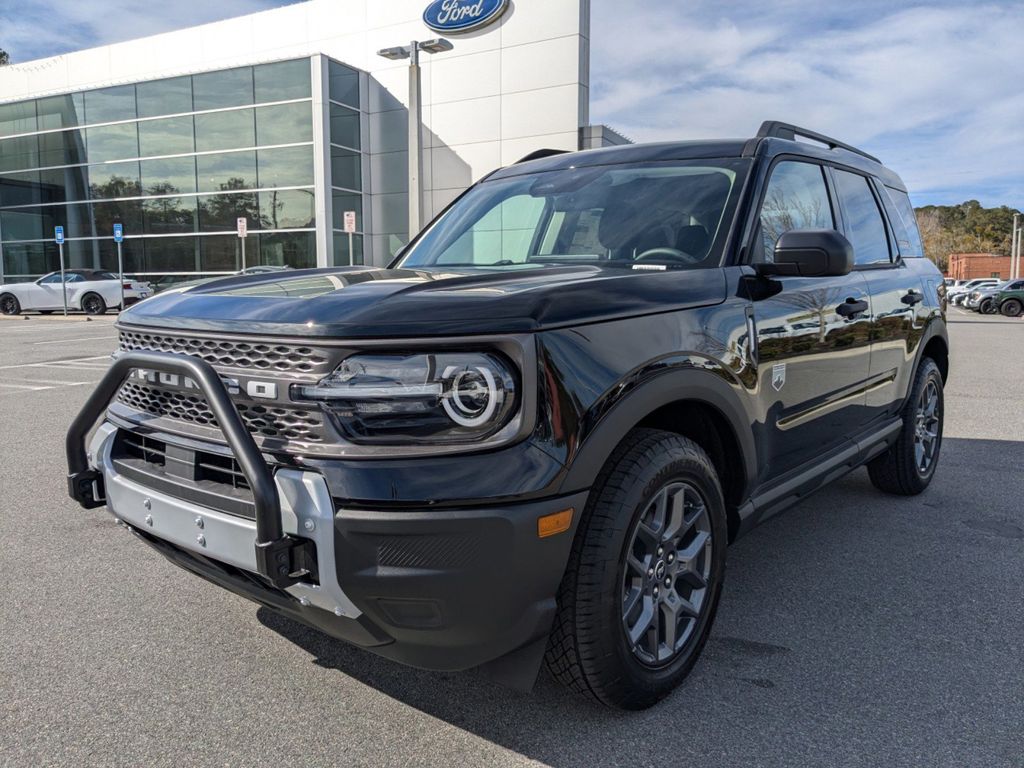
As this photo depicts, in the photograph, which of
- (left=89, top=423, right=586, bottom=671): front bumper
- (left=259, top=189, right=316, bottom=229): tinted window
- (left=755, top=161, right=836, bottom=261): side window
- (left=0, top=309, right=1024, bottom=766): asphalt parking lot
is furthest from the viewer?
(left=259, top=189, right=316, bottom=229): tinted window

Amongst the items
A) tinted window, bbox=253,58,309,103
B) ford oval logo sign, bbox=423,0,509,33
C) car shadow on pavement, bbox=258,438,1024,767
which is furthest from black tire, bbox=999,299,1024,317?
car shadow on pavement, bbox=258,438,1024,767

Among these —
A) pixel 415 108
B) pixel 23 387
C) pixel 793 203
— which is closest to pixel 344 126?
pixel 415 108

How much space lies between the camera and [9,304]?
2505 cm

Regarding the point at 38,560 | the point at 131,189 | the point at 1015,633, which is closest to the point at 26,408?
the point at 38,560

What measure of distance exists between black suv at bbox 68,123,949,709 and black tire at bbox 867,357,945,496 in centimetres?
160

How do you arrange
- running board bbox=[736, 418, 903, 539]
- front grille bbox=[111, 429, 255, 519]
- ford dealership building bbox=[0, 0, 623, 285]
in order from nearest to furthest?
front grille bbox=[111, 429, 255, 519], running board bbox=[736, 418, 903, 539], ford dealership building bbox=[0, 0, 623, 285]

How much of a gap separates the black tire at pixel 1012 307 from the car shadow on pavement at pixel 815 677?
3135cm

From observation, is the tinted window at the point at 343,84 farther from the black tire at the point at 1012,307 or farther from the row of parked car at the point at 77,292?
the black tire at the point at 1012,307

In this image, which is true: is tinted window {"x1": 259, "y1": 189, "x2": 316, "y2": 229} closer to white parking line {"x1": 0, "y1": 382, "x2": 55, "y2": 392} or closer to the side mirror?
white parking line {"x1": 0, "y1": 382, "x2": 55, "y2": 392}

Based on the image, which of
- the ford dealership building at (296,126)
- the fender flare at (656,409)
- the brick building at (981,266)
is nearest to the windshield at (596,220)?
the fender flare at (656,409)

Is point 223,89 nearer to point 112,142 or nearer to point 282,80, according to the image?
point 282,80

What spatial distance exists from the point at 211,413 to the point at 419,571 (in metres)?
0.80

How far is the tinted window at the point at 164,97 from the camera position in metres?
26.5

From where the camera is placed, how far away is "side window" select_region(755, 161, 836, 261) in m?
3.21
